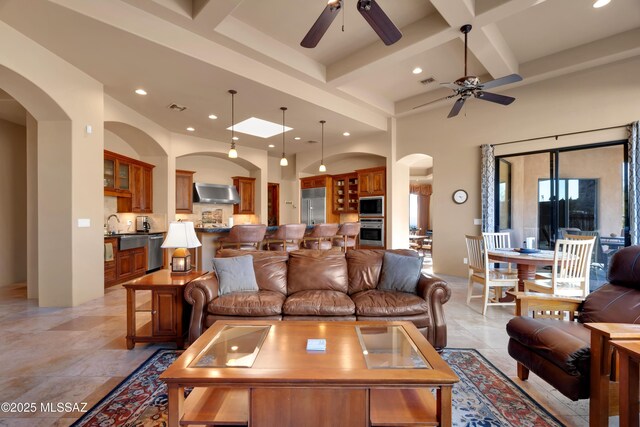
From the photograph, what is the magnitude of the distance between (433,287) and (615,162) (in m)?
4.09

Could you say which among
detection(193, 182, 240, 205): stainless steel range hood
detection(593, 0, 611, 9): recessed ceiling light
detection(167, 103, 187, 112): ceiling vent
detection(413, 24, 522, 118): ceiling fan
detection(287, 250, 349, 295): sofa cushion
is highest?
detection(593, 0, 611, 9): recessed ceiling light

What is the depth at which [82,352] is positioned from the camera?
2.59 m

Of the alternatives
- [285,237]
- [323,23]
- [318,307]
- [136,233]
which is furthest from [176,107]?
[318,307]

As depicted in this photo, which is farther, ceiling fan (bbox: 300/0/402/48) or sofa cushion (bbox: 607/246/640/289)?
ceiling fan (bbox: 300/0/402/48)

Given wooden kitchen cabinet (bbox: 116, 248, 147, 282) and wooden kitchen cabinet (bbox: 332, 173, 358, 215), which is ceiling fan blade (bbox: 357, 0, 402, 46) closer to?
wooden kitchen cabinet (bbox: 116, 248, 147, 282)

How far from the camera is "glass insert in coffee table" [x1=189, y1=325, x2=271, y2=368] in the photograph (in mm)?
1561

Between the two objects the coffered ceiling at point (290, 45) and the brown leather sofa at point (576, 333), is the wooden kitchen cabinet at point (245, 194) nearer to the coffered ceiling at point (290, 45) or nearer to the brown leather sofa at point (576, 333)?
the coffered ceiling at point (290, 45)

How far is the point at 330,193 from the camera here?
8852 millimetres

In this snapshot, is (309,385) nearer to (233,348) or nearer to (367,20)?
(233,348)

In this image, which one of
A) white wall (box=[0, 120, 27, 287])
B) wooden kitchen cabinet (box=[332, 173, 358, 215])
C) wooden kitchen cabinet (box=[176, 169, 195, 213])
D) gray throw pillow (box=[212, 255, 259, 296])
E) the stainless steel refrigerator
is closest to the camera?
gray throw pillow (box=[212, 255, 259, 296])

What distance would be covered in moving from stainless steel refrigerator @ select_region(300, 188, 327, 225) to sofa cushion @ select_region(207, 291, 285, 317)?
6229 millimetres

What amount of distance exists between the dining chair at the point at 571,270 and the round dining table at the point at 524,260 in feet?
0.47

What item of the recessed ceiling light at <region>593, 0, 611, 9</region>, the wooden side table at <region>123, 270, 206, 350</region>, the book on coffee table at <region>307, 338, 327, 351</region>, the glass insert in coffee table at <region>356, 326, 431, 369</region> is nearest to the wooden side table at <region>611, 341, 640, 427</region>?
the glass insert in coffee table at <region>356, 326, 431, 369</region>

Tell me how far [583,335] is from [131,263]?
6.42m
